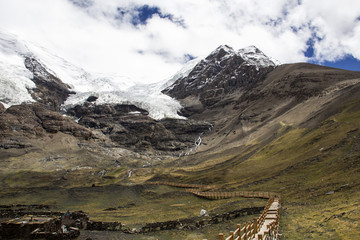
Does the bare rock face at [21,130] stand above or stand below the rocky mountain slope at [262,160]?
below

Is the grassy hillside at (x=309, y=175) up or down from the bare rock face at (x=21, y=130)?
up

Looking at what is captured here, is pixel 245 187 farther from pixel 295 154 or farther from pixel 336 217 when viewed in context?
pixel 336 217

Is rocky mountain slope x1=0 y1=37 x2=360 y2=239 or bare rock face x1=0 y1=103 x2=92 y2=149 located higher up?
rocky mountain slope x1=0 y1=37 x2=360 y2=239

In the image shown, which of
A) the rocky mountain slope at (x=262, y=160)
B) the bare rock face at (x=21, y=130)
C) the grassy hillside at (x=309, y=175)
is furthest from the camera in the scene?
the bare rock face at (x=21, y=130)

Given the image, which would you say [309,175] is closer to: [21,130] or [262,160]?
[262,160]

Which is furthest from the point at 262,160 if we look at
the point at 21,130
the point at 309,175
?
the point at 21,130

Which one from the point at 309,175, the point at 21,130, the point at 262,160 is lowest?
the point at 21,130

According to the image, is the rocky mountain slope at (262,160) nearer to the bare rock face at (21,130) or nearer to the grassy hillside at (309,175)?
the grassy hillside at (309,175)

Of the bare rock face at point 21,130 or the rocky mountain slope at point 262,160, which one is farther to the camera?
the bare rock face at point 21,130

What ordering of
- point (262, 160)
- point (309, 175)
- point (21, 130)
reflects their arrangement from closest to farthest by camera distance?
1. point (309, 175)
2. point (262, 160)
3. point (21, 130)

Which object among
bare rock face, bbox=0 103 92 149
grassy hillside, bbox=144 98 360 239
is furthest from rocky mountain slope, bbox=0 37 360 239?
bare rock face, bbox=0 103 92 149

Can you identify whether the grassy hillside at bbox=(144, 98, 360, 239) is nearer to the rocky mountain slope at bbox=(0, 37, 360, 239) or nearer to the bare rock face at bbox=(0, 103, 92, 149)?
the rocky mountain slope at bbox=(0, 37, 360, 239)

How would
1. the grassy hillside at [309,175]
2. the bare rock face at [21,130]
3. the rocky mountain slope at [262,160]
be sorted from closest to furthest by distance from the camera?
1. the grassy hillside at [309,175]
2. the rocky mountain slope at [262,160]
3. the bare rock face at [21,130]

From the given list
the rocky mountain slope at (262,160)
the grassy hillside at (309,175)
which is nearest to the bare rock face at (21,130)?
the rocky mountain slope at (262,160)
